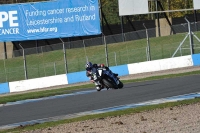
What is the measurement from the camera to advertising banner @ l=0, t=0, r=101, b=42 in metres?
45.4

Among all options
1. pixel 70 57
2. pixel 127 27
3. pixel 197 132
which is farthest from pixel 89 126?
pixel 127 27

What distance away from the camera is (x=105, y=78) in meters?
24.0

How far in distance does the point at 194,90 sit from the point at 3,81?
2138cm

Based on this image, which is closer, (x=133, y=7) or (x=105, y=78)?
(x=105, y=78)

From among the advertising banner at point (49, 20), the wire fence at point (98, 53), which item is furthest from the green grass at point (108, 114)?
the advertising banner at point (49, 20)

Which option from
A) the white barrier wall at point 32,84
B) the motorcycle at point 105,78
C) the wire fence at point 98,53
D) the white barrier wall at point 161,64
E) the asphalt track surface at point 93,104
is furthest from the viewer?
the wire fence at point 98,53

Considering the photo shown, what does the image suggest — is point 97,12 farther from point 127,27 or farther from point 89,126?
point 89,126

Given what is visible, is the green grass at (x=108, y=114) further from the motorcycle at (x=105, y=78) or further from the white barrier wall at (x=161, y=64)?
the white barrier wall at (x=161, y=64)

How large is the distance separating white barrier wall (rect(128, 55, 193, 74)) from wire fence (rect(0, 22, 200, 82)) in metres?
0.89

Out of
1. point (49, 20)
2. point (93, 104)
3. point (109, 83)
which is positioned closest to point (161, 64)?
point (109, 83)

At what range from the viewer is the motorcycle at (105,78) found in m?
23.7

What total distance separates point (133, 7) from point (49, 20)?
19.6 ft

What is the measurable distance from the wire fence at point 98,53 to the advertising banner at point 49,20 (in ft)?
3.84

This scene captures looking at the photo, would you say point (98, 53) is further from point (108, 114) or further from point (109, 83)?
point (108, 114)
